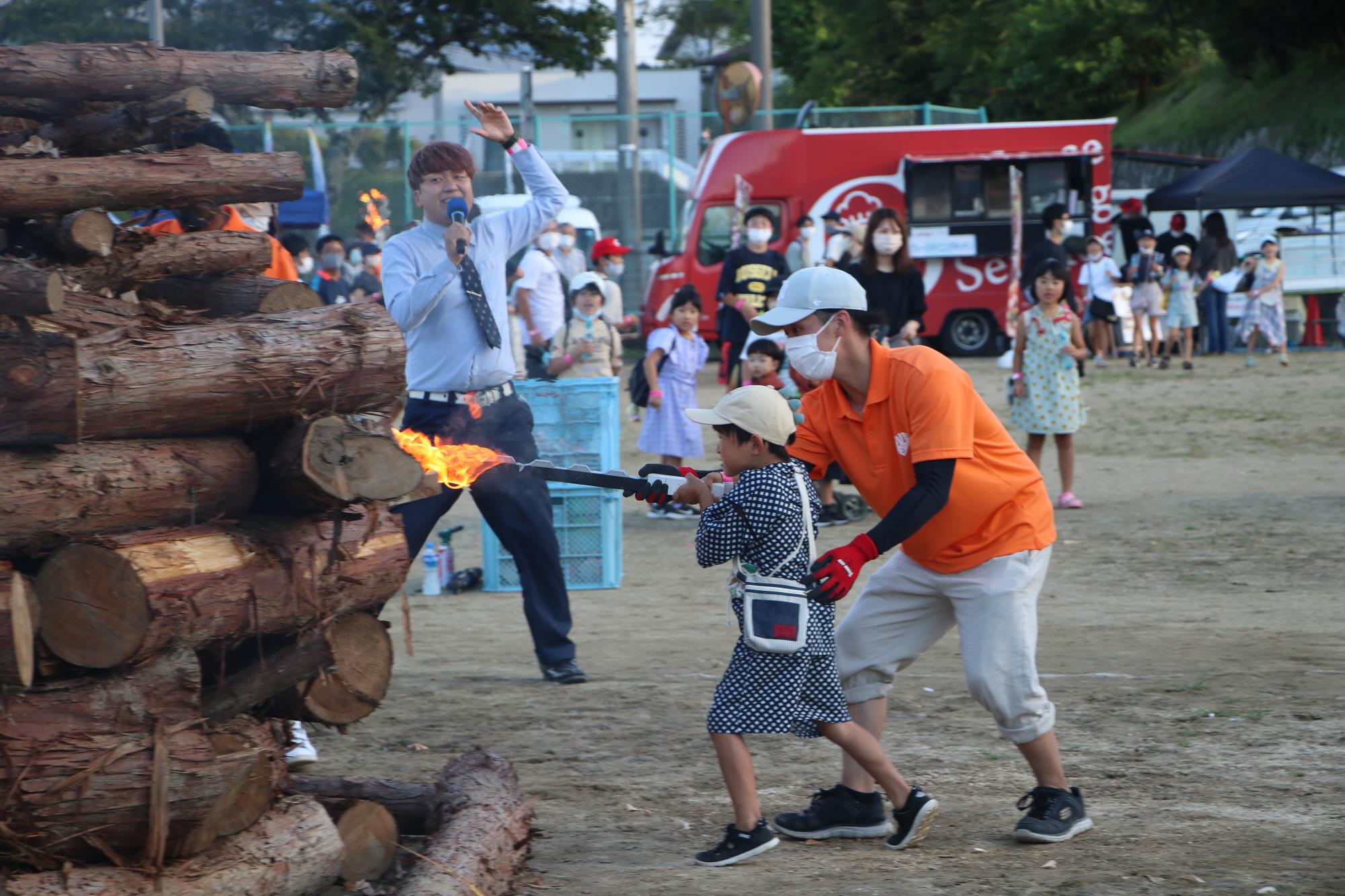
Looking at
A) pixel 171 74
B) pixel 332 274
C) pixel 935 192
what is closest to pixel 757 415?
pixel 171 74

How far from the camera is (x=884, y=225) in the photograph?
395 inches

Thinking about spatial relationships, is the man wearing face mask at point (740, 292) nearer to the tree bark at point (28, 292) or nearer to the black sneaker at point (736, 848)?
the black sneaker at point (736, 848)

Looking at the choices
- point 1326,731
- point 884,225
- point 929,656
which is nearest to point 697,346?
point 884,225

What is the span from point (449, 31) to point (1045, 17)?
53.3 feet

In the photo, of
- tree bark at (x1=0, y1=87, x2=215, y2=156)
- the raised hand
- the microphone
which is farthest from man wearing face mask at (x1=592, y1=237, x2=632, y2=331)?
tree bark at (x1=0, y1=87, x2=215, y2=156)

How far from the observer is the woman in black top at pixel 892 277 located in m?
10.0

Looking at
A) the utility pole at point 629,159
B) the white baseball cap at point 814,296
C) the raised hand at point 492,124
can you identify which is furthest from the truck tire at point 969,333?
the white baseball cap at point 814,296

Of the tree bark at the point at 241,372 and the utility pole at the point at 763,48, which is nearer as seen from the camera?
the tree bark at the point at 241,372

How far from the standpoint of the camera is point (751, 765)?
15.1ft

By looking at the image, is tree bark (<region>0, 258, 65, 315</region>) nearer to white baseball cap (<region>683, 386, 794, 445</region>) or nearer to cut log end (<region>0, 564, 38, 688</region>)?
cut log end (<region>0, 564, 38, 688</region>)

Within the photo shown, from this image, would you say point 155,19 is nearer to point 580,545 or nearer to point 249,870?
point 580,545

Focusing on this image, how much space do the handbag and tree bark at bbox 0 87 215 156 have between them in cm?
244

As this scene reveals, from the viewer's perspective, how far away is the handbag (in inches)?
177

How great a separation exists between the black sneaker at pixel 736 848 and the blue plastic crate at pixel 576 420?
430 centimetres
